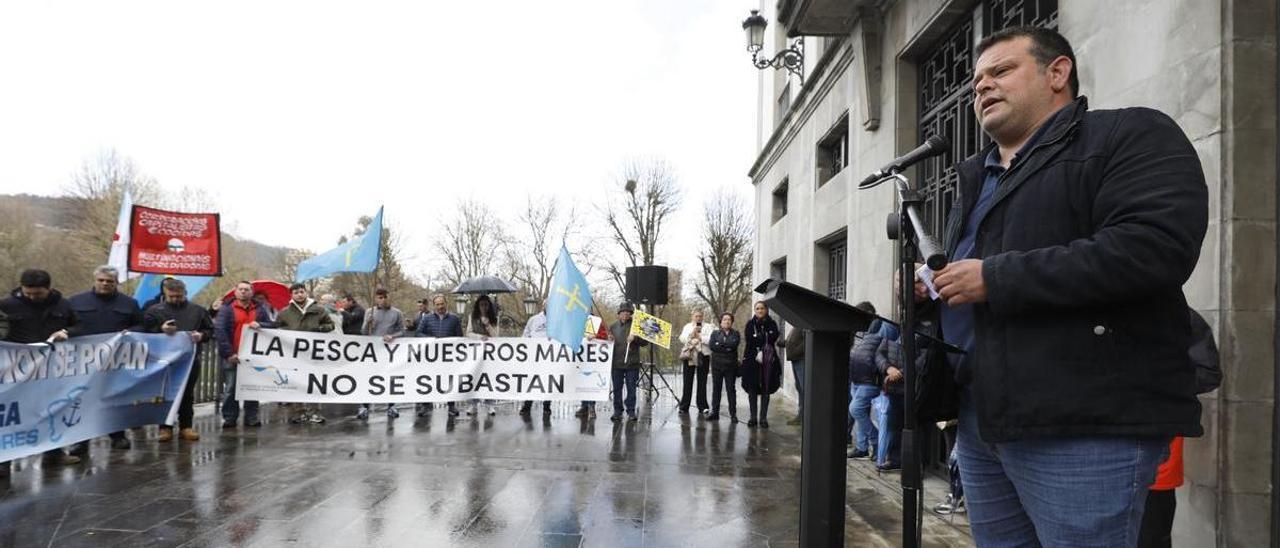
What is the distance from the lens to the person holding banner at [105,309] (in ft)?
24.6

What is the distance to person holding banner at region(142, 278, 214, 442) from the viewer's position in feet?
26.6

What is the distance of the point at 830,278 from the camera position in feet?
39.6

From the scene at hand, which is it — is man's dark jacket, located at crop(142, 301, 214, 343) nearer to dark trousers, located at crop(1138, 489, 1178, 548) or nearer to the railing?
the railing

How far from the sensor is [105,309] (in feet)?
25.0

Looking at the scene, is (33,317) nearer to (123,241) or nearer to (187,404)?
(187,404)

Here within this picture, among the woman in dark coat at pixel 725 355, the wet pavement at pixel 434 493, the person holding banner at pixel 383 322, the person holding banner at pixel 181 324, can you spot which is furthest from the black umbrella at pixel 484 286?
the person holding banner at pixel 181 324

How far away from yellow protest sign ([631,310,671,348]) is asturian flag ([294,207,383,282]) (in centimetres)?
399

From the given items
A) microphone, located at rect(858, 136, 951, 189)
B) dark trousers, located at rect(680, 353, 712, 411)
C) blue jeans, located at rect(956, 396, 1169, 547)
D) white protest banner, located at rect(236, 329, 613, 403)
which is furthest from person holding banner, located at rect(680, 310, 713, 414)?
blue jeans, located at rect(956, 396, 1169, 547)

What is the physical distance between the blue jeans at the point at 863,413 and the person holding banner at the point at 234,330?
7683 millimetres

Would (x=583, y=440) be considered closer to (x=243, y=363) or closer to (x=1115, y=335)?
(x=243, y=363)

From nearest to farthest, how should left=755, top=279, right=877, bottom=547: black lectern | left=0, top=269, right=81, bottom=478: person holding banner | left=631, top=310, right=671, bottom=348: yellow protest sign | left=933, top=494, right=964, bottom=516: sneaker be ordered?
left=755, top=279, right=877, bottom=547: black lectern, left=933, top=494, right=964, bottom=516: sneaker, left=0, top=269, right=81, bottom=478: person holding banner, left=631, top=310, right=671, bottom=348: yellow protest sign

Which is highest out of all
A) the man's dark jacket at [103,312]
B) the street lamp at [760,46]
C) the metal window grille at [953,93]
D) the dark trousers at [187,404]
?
the street lamp at [760,46]

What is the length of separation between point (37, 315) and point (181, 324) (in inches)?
64.3

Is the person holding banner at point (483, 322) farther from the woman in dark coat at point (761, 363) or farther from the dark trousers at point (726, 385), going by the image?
the woman in dark coat at point (761, 363)
